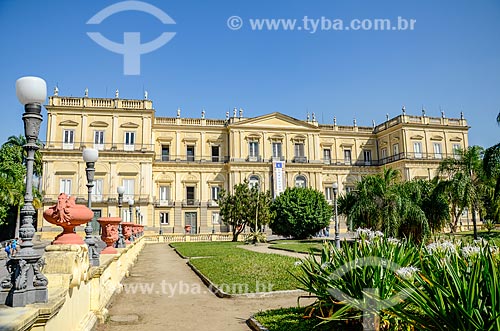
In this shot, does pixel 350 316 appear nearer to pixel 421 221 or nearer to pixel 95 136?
pixel 421 221

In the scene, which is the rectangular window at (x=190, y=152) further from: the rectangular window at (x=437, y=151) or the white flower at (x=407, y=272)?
the white flower at (x=407, y=272)

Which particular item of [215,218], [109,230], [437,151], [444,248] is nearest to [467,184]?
[444,248]

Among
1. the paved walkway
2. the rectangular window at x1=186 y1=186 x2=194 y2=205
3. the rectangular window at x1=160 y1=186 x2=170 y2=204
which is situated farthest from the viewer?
the rectangular window at x1=186 y1=186 x2=194 y2=205

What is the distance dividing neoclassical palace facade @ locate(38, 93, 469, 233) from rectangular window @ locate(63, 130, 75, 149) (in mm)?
83

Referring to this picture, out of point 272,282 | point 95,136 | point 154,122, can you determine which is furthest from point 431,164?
point 272,282

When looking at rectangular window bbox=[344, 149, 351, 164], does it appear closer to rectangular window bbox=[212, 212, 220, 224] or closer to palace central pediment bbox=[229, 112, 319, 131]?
palace central pediment bbox=[229, 112, 319, 131]

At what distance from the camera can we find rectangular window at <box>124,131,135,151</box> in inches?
1415

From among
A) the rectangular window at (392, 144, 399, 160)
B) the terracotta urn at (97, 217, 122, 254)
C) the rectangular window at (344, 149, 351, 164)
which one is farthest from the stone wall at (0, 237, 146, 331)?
the rectangular window at (344, 149, 351, 164)

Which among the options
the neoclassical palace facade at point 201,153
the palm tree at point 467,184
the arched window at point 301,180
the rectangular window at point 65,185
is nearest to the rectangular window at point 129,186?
the neoclassical palace facade at point 201,153

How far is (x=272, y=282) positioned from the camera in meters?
9.34

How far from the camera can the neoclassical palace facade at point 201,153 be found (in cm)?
3456

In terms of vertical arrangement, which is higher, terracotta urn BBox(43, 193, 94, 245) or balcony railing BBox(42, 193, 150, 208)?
balcony railing BBox(42, 193, 150, 208)

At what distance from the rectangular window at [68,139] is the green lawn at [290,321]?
33.3 m

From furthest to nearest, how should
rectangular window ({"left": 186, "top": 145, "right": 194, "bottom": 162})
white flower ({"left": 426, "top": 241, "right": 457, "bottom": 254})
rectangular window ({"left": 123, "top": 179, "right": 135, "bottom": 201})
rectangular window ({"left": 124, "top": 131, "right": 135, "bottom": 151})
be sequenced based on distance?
1. rectangular window ({"left": 186, "top": 145, "right": 194, "bottom": 162})
2. rectangular window ({"left": 124, "top": 131, "right": 135, "bottom": 151})
3. rectangular window ({"left": 123, "top": 179, "right": 135, "bottom": 201})
4. white flower ({"left": 426, "top": 241, "right": 457, "bottom": 254})
